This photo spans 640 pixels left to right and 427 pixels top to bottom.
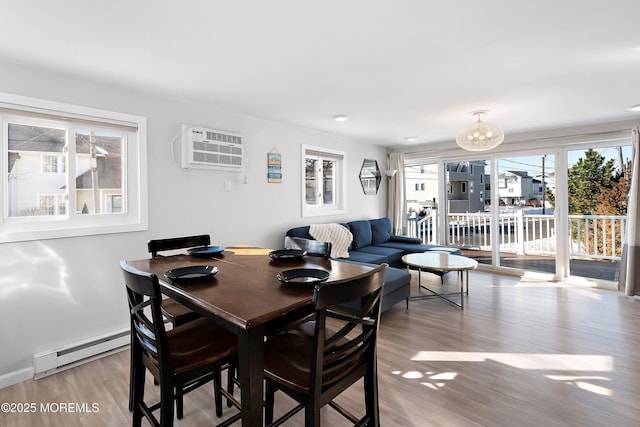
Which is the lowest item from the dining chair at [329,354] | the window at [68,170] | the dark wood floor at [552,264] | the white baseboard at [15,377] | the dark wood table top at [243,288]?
the white baseboard at [15,377]

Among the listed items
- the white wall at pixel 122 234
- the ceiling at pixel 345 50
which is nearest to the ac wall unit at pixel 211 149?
the white wall at pixel 122 234

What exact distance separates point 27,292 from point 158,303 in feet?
6.09

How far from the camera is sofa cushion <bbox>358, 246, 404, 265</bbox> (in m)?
4.42

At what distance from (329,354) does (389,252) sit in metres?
3.40

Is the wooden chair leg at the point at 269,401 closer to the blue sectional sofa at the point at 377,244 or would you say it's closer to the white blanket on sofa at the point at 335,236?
the blue sectional sofa at the point at 377,244

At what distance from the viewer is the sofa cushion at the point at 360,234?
190 inches

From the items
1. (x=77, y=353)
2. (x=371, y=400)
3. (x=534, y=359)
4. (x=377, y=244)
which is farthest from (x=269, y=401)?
(x=377, y=244)

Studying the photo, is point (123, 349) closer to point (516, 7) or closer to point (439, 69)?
point (439, 69)

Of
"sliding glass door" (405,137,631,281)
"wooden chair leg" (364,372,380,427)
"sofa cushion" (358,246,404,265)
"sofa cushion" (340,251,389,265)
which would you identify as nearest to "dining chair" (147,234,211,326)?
"wooden chair leg" (364,372,380,427)

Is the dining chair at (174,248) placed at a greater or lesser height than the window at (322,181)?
lesser

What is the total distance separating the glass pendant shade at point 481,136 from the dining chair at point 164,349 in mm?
3122

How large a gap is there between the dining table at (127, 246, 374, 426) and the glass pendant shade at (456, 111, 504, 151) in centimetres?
241

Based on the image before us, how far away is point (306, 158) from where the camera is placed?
4.64 m

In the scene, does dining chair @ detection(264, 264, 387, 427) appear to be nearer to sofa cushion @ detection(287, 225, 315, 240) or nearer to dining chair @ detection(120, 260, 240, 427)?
dining chair @ detection(120, 260, 240, 427)
